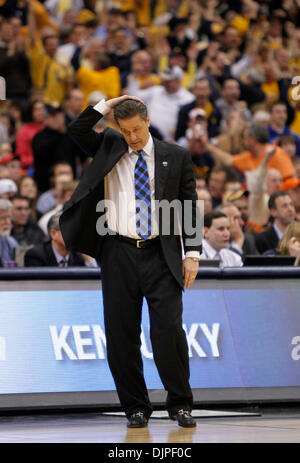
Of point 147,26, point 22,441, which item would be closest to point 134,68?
point 147,26

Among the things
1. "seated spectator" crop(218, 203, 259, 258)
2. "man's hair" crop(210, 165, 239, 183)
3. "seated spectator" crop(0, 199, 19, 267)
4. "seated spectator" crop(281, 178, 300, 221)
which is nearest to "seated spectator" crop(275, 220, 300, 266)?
"seated spectator" crop(218, 203, 259, 258)

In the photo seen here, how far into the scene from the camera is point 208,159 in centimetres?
1435

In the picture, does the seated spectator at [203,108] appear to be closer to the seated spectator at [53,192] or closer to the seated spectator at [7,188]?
the seated spectator at [53,192]

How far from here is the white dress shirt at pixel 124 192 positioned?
21.7ft

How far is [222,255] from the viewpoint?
392 inches

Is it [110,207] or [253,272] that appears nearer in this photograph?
[110,207]

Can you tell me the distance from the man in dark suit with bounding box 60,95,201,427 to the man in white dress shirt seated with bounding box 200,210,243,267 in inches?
129

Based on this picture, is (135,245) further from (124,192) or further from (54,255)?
(54,255)

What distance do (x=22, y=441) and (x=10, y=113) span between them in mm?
10332

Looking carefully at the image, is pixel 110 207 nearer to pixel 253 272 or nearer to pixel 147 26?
pixel 253 272

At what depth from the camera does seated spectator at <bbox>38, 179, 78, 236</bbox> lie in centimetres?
1159

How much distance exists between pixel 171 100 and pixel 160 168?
905 centimetres

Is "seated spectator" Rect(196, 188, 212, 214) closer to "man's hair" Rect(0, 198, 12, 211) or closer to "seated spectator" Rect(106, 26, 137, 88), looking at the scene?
"man's hair" Rect(0, 198, 12, 211)
